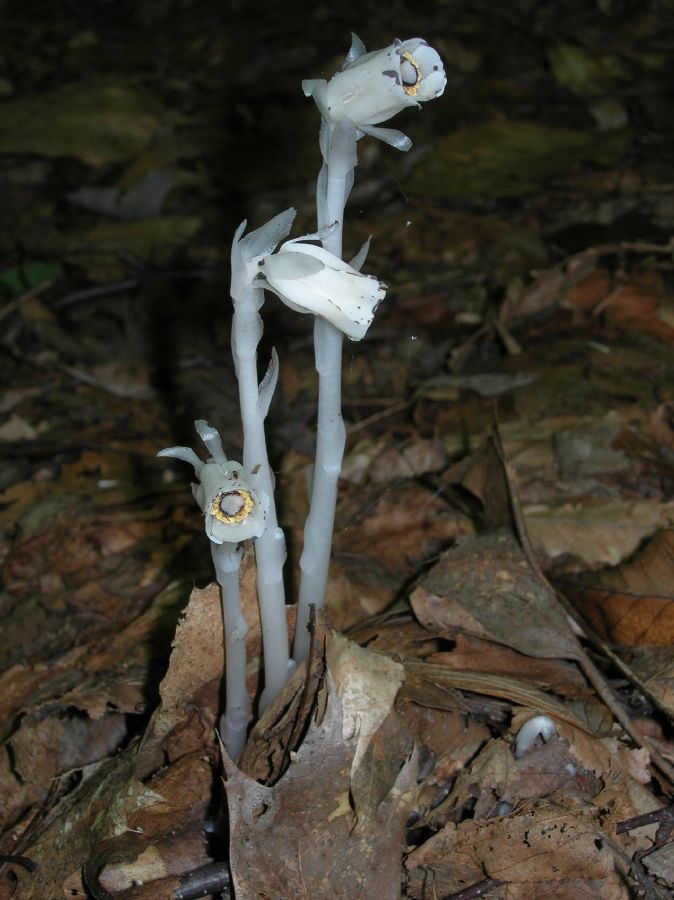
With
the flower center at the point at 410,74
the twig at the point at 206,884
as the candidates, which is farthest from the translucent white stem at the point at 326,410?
the twig at the point at 206,884

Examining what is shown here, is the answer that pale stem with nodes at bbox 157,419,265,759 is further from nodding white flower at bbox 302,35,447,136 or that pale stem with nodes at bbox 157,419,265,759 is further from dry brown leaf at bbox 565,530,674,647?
dry brown leaf at bbox 565,530,674,647

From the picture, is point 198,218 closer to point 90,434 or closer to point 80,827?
point 90,434

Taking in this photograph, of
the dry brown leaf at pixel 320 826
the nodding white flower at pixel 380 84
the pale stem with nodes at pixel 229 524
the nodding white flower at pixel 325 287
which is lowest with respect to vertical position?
the dry brown leaf at pixel 320 826

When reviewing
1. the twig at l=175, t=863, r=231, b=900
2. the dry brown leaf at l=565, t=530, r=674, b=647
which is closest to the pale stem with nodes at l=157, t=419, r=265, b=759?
the twig at l=175, t=863, r=231, b=900

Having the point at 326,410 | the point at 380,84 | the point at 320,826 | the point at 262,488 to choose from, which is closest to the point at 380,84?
the point at 380,84

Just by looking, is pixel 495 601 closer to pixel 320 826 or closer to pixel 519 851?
pixel 519 851

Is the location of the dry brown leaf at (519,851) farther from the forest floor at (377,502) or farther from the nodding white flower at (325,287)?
the nodding white flower at (325,287)
